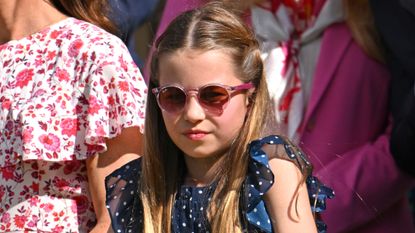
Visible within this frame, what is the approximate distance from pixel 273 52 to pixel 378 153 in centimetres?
58

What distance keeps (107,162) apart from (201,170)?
37 centimetres

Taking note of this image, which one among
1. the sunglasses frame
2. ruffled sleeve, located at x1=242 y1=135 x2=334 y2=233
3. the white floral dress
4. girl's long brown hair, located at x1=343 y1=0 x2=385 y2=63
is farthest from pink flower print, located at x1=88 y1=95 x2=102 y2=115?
girl's long brown hair, located at x1=343 y1=0 x2=385 y2=63

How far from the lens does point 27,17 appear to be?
12.3 ft

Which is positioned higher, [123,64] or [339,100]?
[123,64]

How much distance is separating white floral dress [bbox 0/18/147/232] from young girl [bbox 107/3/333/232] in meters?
0.18

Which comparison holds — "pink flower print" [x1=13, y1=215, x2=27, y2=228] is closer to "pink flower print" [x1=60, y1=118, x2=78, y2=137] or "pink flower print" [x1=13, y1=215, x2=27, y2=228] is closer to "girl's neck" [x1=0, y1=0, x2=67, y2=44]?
"pink flower print" [x1=60, y1=118, x2=78, y2=137]

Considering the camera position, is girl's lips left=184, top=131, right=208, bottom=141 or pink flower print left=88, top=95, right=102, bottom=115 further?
pink flower print left=88, top=95, right=102, bottom=115

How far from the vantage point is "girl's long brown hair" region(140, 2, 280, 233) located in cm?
322

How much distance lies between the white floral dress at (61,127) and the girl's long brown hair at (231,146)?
19cm

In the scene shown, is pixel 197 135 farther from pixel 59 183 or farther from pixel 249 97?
pixel 59 183

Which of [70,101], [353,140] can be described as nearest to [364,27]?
[353,140]

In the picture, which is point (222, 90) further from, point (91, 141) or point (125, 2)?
point (125, 2)

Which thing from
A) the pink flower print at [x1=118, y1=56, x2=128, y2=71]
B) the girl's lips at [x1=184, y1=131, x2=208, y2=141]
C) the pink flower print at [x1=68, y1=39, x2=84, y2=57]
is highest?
the pink flower print at [x1=68, y1=39, x2=84, y2=57]

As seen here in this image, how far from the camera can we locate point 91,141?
11.5 ft
